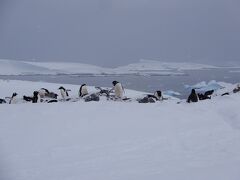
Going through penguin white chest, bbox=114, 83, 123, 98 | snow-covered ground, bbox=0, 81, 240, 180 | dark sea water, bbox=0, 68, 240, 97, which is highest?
penguin white chest, bbox=114, 83, 123, 98

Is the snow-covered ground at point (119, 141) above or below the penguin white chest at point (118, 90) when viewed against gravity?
below

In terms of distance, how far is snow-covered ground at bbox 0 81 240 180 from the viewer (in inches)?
216

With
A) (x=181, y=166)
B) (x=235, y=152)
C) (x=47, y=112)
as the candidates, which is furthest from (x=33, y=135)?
(x=235, y=152)

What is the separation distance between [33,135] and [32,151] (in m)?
0.92

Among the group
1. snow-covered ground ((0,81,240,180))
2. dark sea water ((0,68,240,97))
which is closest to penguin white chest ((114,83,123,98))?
snow-covered ground ((0,81,240,180))

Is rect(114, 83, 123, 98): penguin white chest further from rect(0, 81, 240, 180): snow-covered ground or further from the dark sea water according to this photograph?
the dark sea water

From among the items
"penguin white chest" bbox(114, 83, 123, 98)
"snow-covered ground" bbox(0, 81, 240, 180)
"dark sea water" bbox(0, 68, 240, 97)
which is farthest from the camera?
"dark sea water" bbox(0, 68, 240, 97)

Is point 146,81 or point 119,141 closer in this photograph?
point 119,141

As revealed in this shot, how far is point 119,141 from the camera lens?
731 cm

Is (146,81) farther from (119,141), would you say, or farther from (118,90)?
(119,141)

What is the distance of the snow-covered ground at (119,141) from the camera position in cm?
548

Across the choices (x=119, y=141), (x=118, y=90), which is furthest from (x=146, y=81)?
(x=119, y=141)

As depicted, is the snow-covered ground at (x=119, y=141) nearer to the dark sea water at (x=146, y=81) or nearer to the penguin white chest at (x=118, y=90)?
the penguin white chest at (x=118, y=90)

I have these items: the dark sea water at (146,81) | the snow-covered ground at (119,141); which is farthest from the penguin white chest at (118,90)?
the dark sea water at (146,81)
